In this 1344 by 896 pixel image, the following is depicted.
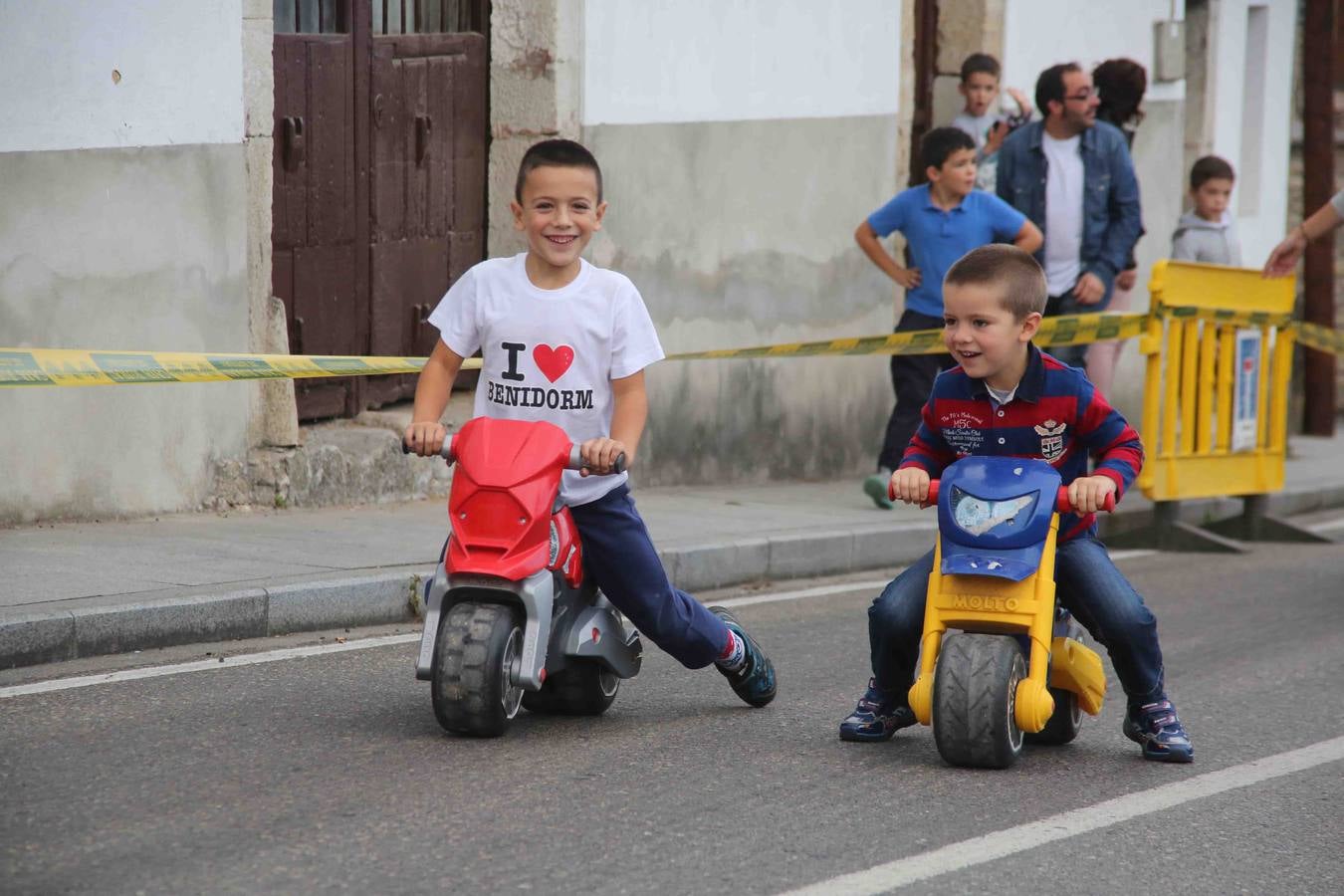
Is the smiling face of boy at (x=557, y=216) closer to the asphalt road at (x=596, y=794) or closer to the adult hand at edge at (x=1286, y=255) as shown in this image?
the asphalt road at (x=596, y=794)

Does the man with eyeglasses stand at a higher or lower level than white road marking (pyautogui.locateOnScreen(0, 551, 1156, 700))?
higher

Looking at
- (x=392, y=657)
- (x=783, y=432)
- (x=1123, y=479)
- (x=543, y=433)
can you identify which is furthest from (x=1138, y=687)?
(x=783, y=432)

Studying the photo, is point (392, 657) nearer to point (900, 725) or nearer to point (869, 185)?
point (900, 725)

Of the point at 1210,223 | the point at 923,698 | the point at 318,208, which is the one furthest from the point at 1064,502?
the point at 1210,223

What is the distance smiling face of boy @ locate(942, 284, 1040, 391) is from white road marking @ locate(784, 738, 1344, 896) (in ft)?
3.73

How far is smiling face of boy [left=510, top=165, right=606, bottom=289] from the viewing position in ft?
17.6

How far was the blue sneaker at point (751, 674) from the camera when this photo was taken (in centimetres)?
590

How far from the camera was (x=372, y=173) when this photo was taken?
33.2 feet

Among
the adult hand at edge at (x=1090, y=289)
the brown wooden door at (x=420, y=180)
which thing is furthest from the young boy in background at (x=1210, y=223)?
the brown wooden door at (x=420, y=180)

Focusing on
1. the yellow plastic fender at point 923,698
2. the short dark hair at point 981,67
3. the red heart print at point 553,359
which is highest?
the short dark hair at point 981,67

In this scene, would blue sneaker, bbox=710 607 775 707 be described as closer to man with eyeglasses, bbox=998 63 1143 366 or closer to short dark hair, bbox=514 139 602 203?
short dark hair, bbox=514 139 602 203

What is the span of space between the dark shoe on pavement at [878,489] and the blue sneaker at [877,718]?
4.85m

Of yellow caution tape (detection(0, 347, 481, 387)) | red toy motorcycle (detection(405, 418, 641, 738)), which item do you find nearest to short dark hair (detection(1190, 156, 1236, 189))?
yellow caution tape (detection(0, 347, 481, 387))

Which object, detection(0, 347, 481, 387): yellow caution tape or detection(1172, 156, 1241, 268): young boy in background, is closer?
detection(0, 347, 481, 387): yellow caution tape
